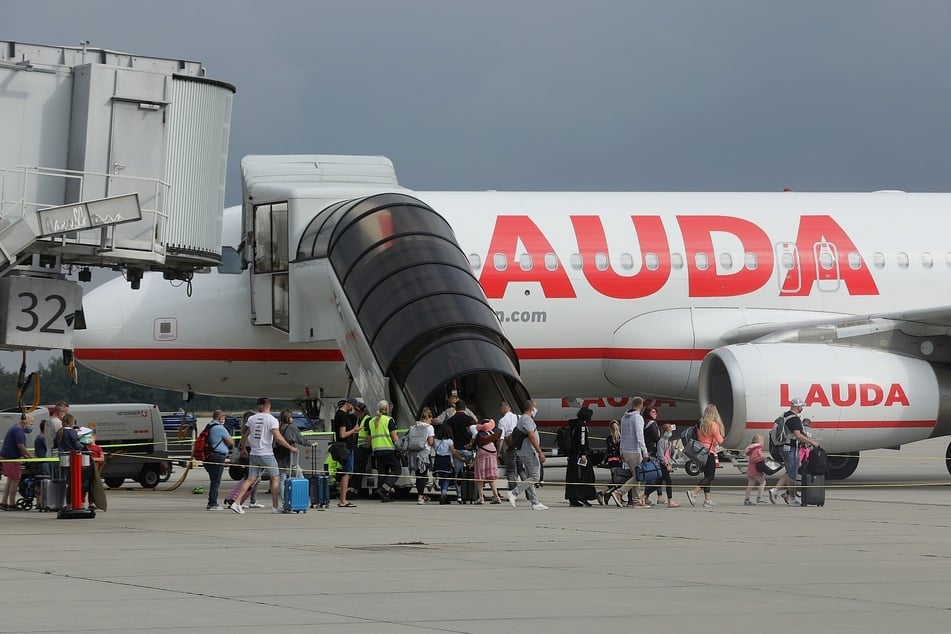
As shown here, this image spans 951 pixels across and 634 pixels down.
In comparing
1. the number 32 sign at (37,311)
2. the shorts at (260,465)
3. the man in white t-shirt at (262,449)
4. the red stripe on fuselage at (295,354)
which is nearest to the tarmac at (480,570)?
the man in white t-shirt at (262,449)

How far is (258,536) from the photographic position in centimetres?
1441

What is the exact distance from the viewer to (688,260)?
2483 cm

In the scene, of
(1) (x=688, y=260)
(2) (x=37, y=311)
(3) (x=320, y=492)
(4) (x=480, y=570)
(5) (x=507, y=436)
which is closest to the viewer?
(4) (x=480, y=570)

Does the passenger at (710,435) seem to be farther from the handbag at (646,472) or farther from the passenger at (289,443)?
the passenger at (289,443)

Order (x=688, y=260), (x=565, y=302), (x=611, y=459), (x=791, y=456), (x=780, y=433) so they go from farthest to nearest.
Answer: (x=688, y=260) → (x=565, y=302) → (x=780, y=433) → (x=611, y=459) → (x=791, y=456)

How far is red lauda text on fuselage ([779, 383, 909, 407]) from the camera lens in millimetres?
22250

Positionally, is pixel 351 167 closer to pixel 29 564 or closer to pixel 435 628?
pixel 29 564

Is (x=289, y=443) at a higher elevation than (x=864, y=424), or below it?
below

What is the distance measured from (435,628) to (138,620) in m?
1.75

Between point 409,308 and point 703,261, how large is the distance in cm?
643

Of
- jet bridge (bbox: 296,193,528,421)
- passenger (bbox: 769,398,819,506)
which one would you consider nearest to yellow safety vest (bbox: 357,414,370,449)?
jet bridge (bbox: 296,193,528,421)

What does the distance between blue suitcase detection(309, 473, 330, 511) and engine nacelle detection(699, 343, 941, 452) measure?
6790 millimetres

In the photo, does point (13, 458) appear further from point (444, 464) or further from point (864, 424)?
point (864, 424)

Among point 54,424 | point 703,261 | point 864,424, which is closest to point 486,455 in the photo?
point 54,424
